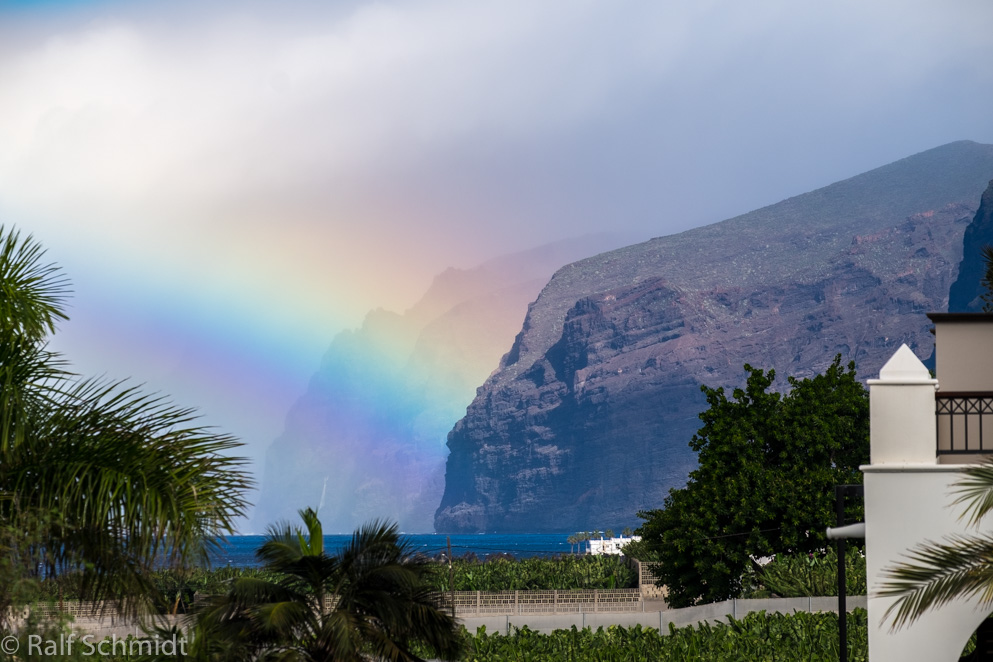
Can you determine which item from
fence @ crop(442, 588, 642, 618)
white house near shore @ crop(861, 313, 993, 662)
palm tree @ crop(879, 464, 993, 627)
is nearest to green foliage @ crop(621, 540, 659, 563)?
fence @ crop(442, 588, 642, 618)

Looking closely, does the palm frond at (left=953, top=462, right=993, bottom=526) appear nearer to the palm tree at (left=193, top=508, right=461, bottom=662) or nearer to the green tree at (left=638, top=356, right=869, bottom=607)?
the palm tree at (left=193, top=508, right=461, bottom=662)

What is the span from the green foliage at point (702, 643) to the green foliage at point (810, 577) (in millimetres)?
7808

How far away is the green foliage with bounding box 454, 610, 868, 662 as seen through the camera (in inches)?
788

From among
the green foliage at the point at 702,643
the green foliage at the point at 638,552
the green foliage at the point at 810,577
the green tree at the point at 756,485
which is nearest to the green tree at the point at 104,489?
the green foliage at the point at 702,643

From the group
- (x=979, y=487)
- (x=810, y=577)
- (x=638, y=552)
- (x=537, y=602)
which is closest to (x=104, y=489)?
(x=979, y=487)

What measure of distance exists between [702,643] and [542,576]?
2718 centimetres

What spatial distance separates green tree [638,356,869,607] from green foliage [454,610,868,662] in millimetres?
14774

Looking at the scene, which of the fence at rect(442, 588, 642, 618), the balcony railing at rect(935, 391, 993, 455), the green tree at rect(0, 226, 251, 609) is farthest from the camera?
the fence at rect(442, 588, 642, 618)

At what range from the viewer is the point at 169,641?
36.3 ft

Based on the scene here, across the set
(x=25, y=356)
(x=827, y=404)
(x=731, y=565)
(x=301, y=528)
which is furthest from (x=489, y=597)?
(x=25, y=356)

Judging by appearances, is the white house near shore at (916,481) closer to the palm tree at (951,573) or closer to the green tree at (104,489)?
the palm tree at (951,573)

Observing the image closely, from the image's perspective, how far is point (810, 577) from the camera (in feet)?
103

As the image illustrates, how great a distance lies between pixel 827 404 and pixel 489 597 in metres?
13.6

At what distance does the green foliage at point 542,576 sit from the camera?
46.8 metres
